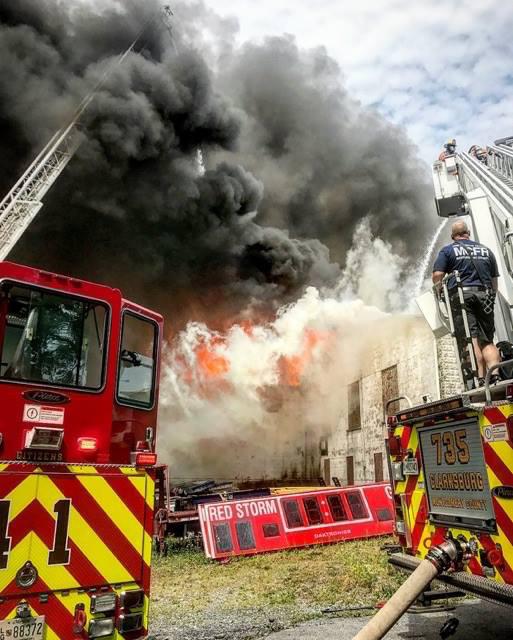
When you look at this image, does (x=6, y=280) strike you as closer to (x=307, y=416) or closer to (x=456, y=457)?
(x=456, y=457)

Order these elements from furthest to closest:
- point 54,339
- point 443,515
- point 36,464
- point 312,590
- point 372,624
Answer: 1. point 312,590
2. point 443,515
3. point 54,339
4. point 36,464
5. point 372,624

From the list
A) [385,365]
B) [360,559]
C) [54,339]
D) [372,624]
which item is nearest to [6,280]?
[54,339]

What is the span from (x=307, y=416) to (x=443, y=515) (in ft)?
66.0

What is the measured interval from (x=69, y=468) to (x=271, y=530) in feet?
22.8

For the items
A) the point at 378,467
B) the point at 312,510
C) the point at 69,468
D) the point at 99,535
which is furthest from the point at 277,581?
the point at 378,467

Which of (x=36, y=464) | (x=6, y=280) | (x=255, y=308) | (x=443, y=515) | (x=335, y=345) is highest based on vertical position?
(x=255, y=308)

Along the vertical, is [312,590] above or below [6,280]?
below

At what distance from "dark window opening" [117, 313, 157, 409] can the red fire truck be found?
0.02 metres

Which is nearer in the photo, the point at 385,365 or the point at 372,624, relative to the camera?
the point at 372,624

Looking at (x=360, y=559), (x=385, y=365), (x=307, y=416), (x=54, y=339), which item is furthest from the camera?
(x=307, y=416)

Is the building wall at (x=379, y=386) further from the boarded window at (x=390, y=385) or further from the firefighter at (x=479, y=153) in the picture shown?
the firefighter at (x=479, y=153)

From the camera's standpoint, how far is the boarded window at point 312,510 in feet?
31.2

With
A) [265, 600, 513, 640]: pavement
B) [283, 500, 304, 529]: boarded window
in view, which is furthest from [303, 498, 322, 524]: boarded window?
[265, 600, 513, 640]: pavement

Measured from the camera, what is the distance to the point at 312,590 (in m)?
6.04
